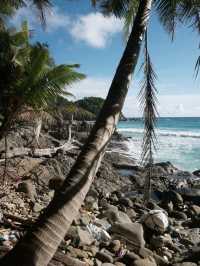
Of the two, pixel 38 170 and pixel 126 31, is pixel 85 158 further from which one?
pixel 38 170

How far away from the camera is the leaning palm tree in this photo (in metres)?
2.79

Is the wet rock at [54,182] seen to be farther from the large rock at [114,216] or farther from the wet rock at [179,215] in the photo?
the wet rock at [179,215]

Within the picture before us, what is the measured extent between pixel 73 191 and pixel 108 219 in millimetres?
4922

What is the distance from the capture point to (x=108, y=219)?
7668 millimetres

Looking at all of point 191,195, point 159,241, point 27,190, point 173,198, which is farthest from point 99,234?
point 191,195

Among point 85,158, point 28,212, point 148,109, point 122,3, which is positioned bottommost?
point 28,212

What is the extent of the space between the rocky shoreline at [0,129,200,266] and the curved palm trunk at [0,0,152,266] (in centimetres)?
155

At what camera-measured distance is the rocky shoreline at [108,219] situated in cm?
536

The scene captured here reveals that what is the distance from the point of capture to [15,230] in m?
5.32

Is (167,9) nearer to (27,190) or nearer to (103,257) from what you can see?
(103,257)

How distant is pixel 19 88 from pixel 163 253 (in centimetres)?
520

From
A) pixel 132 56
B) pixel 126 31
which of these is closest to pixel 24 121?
pixel 126 31

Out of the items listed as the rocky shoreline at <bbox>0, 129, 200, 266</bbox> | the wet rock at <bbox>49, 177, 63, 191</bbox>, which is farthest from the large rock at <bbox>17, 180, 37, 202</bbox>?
the wet rock at <bbox>49, 177, 63, 191</bbox>

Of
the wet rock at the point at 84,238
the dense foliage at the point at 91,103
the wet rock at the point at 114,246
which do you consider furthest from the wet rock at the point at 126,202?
the dense foliage at the point at 91,103
